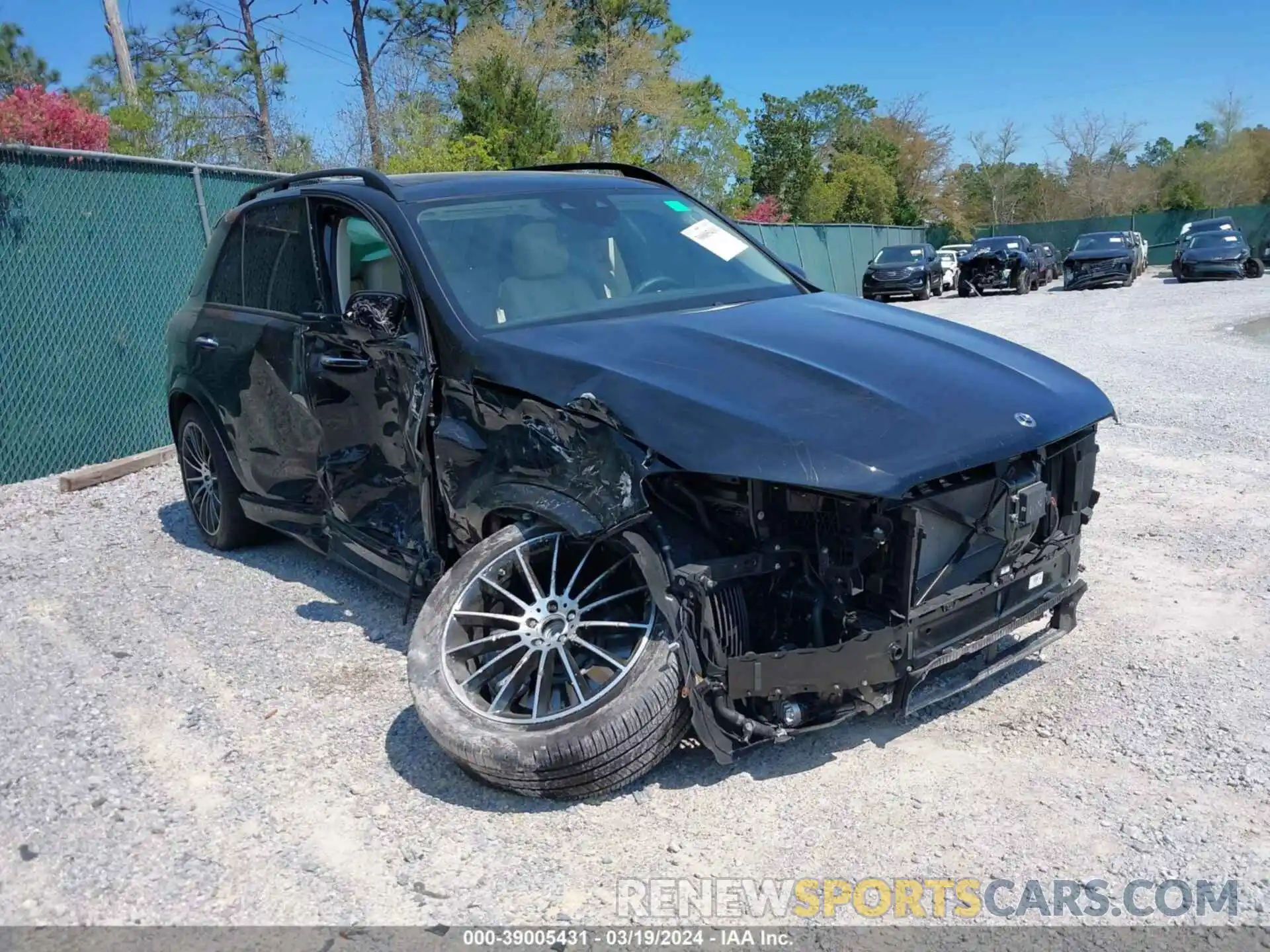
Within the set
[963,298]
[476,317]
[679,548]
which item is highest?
[476,317]

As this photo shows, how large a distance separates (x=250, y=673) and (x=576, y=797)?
1802 mm

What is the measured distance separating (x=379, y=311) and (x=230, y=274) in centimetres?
208

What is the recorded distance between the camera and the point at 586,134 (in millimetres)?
35375

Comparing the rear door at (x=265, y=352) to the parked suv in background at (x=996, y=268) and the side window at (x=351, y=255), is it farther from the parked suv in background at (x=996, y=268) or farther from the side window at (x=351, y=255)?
the parked suv in background at (x=996, y=268)

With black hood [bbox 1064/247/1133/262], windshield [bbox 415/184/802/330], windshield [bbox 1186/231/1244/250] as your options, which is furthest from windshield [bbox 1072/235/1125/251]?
windshield [bbox 415/184/802/330]

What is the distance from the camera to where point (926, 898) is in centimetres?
Result: 274

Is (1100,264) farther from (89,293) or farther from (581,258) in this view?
(581,258)

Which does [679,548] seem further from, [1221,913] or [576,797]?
[1221,913]

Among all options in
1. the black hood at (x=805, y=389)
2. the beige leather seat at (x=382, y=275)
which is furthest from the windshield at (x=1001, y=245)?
the beige leather seat at (x=382, y=275)

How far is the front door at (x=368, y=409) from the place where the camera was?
3930mm

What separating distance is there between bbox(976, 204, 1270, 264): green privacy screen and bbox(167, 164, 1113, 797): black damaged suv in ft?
159

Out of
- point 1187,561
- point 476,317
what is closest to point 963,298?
point 1187,561

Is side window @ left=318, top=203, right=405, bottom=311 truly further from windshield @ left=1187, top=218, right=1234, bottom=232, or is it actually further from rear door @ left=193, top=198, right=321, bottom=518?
windshield @ left=1187, top=218, right=1234, bottom=232

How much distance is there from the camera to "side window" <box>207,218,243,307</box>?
537 cm
